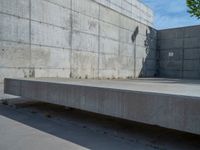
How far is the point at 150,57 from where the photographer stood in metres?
16.2

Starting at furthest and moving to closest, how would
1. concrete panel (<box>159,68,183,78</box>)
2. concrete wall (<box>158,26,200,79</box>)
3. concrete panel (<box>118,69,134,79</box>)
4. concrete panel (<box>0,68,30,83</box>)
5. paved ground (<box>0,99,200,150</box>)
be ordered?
1. concrete panel (<box>159,68,183,78</box>)
2. concrete wall (<box>158,26,200,79</box>)
3. concrete panel (<box>118,69,134,79</box>)
4. concrete panel (<box>0,68,30,83</box>)
5. paved ground (<box>0,99,200,150</box>)

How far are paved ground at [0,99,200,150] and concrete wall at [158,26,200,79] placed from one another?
12.2 m

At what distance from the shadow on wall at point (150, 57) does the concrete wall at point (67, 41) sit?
0.13 m

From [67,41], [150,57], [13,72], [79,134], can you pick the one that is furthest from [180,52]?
[79,134]

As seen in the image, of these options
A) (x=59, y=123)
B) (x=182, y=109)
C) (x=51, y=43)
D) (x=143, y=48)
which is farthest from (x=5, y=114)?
(x=143, y=48)

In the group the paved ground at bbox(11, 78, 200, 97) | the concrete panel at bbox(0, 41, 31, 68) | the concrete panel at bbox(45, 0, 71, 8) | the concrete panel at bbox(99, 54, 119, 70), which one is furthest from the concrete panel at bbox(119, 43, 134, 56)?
the paved ground at bbox(11, 78, 200, 97)

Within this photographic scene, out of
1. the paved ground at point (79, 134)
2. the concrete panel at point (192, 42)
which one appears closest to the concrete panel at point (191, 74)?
the concrete panel at point (192, 42)

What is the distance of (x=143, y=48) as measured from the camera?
15.4 m

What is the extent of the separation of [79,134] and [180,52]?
1370 cm

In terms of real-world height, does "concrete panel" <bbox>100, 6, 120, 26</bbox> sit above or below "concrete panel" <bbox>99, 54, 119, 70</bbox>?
above

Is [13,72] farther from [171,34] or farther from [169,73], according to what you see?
[171,34]

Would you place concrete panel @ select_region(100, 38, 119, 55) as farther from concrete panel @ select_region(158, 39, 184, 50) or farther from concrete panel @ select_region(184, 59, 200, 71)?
concrete panel @ select_region(184, 59, 200, 71)

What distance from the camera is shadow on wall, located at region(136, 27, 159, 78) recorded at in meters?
15.5

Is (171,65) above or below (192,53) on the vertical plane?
below
